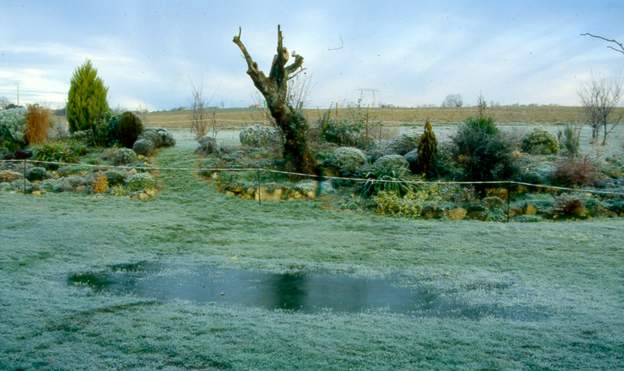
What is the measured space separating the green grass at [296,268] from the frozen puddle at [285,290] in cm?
23

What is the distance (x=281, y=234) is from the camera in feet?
34.9

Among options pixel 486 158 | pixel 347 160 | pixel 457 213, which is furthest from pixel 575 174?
pixel 347 160

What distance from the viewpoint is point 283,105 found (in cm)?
1521

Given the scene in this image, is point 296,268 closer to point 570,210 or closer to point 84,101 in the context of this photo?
point 570,210

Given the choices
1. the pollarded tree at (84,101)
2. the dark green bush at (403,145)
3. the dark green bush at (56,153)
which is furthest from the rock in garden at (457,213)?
the pollarded tree at (84,101)

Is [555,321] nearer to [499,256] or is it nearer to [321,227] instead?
[499,256]

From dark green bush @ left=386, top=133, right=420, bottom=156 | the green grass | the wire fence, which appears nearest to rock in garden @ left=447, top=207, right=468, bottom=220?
the wire fence

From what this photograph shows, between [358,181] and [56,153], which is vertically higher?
[56,153]

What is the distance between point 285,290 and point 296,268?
3.55 feet

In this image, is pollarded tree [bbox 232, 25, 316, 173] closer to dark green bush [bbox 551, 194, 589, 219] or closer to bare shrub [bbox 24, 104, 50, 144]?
dark green bush [bbox 551, 194, 589, 219]

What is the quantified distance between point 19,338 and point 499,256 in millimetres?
6366

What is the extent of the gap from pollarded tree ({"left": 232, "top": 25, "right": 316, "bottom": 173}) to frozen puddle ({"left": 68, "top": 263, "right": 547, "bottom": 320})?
7.18 m

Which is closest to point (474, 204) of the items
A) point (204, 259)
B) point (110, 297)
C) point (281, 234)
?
point (281, 234)

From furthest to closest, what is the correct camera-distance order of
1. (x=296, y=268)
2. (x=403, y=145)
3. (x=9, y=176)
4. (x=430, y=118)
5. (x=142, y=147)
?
(x=430, y=118)
(x=142, y=147)
(x=403, y=145)
(x=9, y=176)
(x=296, y=268)
